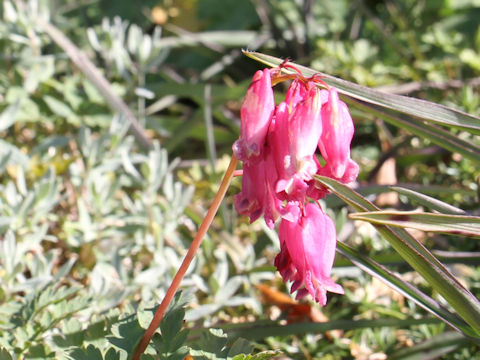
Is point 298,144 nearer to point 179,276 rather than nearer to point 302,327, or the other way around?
point 179,276

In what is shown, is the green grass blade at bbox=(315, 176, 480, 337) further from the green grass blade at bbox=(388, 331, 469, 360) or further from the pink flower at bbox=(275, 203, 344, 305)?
the green grass blade at bbox=(388, 331, 469, 360)

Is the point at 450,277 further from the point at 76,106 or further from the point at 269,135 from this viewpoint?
the point at 76,106

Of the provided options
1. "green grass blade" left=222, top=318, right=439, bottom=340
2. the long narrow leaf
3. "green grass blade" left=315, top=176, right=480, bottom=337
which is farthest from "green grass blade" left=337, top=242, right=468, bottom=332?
"green grass blade" left=222, top=318, right=439, bottom=340

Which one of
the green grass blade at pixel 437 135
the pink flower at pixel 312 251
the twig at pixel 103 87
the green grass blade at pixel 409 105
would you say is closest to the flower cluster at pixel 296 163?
the pink flower at pixel 312 251

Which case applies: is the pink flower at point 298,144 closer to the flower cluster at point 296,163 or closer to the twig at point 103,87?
the flower cluster at point 296,163

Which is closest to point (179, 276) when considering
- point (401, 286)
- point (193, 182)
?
point (401, 286)

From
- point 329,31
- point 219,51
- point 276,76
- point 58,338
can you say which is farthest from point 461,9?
point 58,338
